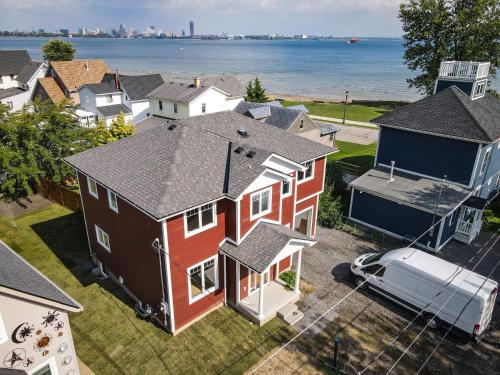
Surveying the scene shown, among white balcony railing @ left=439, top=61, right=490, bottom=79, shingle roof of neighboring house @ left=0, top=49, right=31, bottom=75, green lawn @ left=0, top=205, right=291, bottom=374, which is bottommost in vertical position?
green lawn @ left=0, top=205, right=291, bottom=374

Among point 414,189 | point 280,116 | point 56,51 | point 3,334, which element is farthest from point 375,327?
point 56,51

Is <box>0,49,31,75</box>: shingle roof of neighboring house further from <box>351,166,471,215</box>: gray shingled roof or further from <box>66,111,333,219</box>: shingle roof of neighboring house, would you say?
<box>351,166,471,215</box>: gray shingled roof

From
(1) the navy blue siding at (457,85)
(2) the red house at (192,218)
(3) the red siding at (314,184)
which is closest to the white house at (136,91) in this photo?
(2) the red house at (192,218)

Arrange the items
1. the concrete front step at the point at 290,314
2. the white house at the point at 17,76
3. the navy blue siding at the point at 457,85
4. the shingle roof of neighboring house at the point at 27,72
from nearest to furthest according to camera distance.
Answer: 1. the concrete front step at the point at 290,314
2. the navy blue siding at the point at 457,85
3. the white house at the point at 17,76
4. the shingle roof of neighboring house at the point at 27,72

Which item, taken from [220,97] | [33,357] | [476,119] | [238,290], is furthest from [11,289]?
[220,97]

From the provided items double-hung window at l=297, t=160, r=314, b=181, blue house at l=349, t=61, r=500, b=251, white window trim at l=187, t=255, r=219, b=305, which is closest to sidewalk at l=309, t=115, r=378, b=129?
blue house at l=349, t=61, r=500, b=251

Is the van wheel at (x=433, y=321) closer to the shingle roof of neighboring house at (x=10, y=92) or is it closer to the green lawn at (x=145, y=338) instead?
the green lawn at (x=145, y=338)

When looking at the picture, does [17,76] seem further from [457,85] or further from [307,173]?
[457,85]
